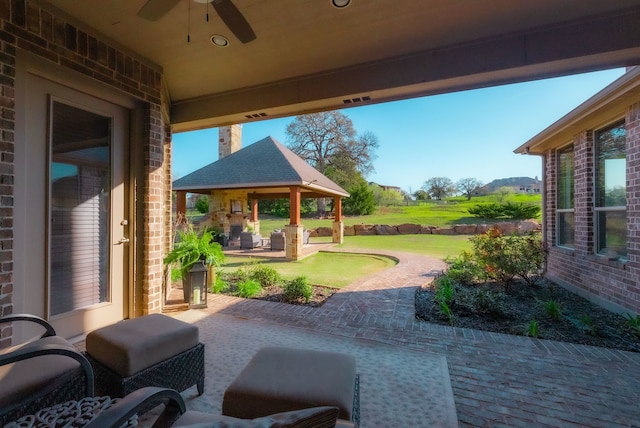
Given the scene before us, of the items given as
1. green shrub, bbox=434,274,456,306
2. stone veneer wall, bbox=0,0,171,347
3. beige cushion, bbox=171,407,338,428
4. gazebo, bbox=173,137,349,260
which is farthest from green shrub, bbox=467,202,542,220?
beige cushion, bbox=171,407,338,428

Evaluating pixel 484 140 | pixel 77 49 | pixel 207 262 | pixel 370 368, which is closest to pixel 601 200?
pixel 370 368

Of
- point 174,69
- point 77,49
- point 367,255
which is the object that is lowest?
point 367,255

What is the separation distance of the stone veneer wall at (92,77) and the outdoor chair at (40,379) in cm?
123

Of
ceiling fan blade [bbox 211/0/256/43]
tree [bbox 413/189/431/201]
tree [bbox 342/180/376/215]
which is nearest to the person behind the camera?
ceiling fan blade [bbox 211/0/256/43]

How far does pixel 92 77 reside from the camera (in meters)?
3.35

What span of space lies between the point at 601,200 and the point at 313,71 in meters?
5.59

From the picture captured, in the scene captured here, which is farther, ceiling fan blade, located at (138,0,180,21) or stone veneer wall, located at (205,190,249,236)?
stone veneer wall, located at (205,190,249,236)

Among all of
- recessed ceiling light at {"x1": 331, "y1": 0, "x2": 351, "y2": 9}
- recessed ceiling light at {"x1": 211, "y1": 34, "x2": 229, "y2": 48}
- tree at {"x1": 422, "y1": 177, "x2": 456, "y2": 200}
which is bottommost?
recessed ceiling light at {"x1": 331, "y1": 0, "x2": 351, "y2": 9}

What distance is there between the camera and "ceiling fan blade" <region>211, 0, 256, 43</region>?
7.47ft

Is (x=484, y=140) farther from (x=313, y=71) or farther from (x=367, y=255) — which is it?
(x=313, y=71)

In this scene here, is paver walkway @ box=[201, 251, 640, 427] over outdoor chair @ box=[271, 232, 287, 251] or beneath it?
beneath

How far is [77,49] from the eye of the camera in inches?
126

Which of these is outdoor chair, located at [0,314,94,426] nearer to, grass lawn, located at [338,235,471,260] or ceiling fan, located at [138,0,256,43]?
ceiling fan, located at [138,0,256,43]

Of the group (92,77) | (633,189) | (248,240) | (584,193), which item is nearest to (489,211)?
(248,240)
